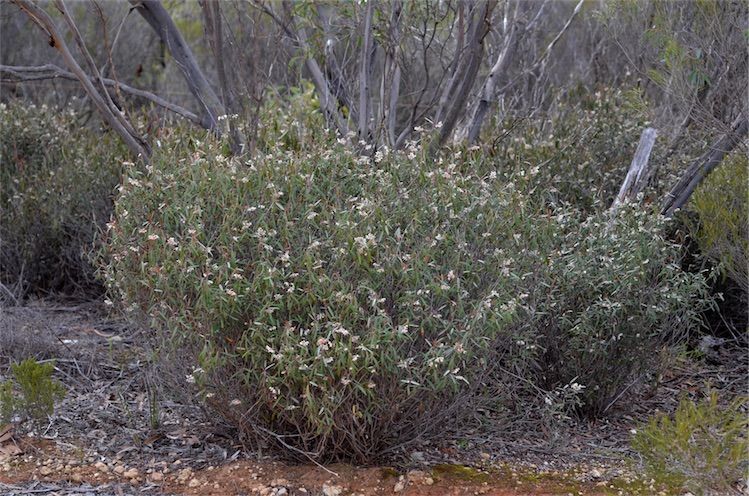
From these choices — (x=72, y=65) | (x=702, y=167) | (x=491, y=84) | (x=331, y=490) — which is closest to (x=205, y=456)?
(x=331, y=490)

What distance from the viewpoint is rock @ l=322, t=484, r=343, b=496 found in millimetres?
4047

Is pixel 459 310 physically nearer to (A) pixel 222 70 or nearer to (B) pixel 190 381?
(B) pixel 190 381

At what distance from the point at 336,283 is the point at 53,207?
3793mm

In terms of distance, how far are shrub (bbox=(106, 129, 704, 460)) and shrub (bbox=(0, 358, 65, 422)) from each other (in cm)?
67

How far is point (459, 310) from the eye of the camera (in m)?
3.86

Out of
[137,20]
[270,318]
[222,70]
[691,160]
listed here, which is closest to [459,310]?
[270,318]

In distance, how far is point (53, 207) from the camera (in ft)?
22.7

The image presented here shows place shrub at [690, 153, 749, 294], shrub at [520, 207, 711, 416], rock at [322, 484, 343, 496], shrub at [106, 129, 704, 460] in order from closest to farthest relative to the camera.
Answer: shrub at [106, 129, 704, 460]
rock at [322, 484, 343, 496]
shrub at [520, 207, 711, 416]
shrub at [690, 153, 749, 294]

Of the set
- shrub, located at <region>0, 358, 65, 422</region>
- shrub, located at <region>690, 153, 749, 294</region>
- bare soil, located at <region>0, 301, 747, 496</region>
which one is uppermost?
shrub, located at <region>690, 153, 749, 294</region>

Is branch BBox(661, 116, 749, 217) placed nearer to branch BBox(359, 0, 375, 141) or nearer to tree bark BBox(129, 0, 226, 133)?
branch BBox(359, 0, 375, 141)

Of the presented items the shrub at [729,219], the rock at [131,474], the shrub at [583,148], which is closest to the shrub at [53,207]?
the rock at [131,474]

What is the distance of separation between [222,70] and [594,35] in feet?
17.4

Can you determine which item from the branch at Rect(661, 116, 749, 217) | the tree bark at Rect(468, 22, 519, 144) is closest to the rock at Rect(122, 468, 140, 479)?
the tree bark at Rect(468, 22, 519, 144)

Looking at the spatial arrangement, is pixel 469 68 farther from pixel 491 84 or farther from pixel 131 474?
pixel 131 474
